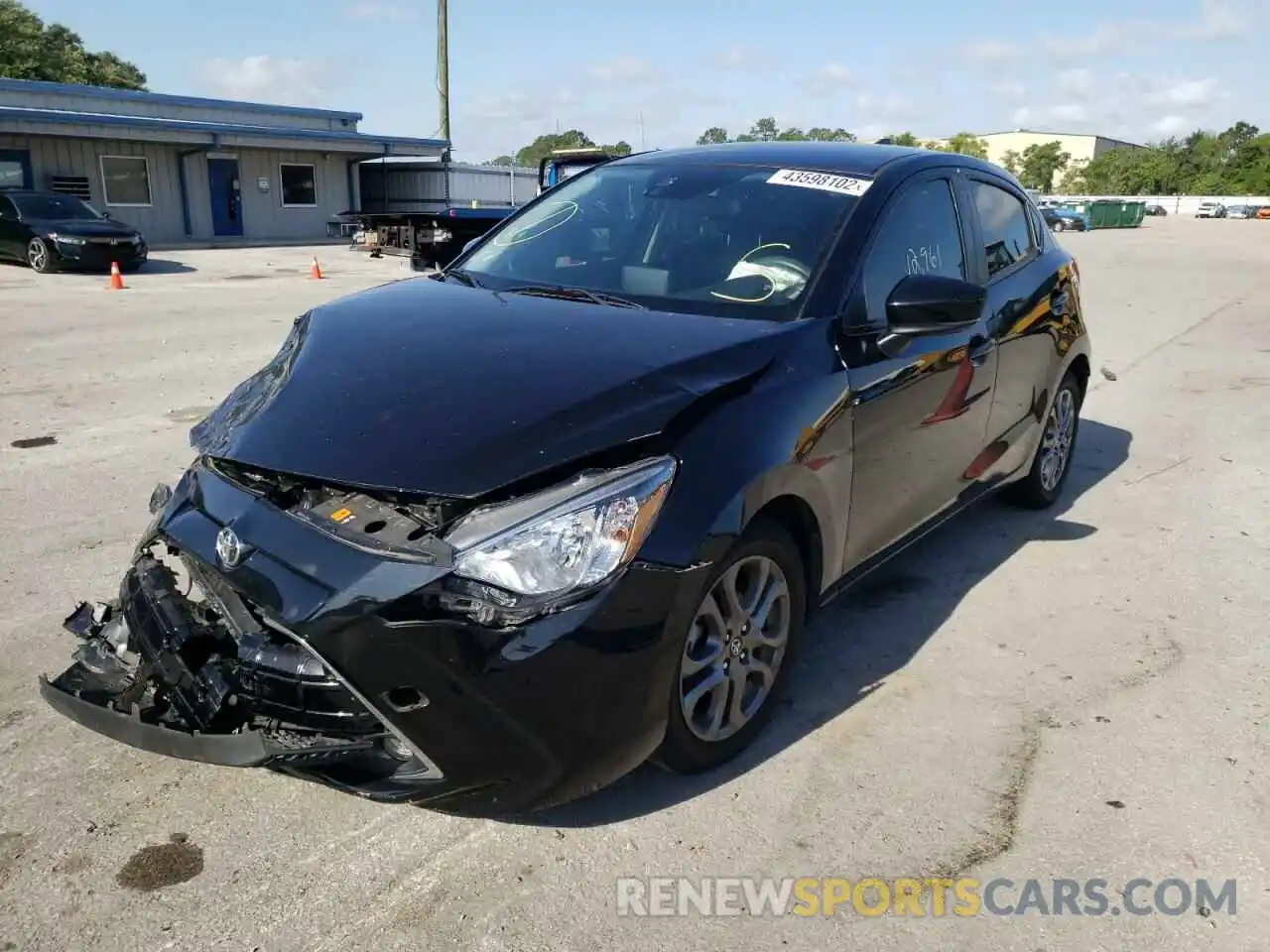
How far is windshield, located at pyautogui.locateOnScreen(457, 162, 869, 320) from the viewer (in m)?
3.41

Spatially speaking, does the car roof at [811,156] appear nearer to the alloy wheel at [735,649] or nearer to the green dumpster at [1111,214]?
the alloy wheel at [735,649]

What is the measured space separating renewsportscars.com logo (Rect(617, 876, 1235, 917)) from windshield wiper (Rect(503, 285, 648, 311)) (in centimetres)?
178

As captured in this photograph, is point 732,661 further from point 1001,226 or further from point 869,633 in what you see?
point 1001,226

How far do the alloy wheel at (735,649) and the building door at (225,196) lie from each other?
30378 mm

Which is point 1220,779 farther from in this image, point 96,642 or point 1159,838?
point 96,642

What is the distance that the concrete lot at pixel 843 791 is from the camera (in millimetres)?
2389

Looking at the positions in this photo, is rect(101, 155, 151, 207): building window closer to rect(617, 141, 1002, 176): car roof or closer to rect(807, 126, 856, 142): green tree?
rect(807, 126, 856, 142): green tree

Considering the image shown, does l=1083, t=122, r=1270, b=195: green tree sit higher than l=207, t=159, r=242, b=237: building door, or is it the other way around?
l=1083, t=122, r=1270, b=195: green tree

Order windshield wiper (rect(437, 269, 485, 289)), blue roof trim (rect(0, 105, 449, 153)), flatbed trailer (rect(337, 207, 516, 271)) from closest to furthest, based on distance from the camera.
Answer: windshield wiper (rect(437, 269, 485, 289)) → flatbed trailer (rect(337, 207, 516, 271)) → blue roof trim (rect(0, 105, 449, 153))

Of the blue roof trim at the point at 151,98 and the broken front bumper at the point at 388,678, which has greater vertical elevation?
the blue roof trim at the point at 151,98

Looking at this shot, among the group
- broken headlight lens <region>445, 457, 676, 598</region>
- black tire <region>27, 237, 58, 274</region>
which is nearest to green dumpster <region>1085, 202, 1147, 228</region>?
Answer: black tire <region>27, 237, 58, 274</region>

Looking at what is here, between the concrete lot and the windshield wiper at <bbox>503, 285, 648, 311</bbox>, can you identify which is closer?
the concrete lot

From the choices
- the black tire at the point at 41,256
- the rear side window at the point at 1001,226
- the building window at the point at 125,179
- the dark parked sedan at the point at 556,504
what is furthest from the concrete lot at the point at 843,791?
the building window at the point at 125,179

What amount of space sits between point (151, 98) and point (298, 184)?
183 inches
